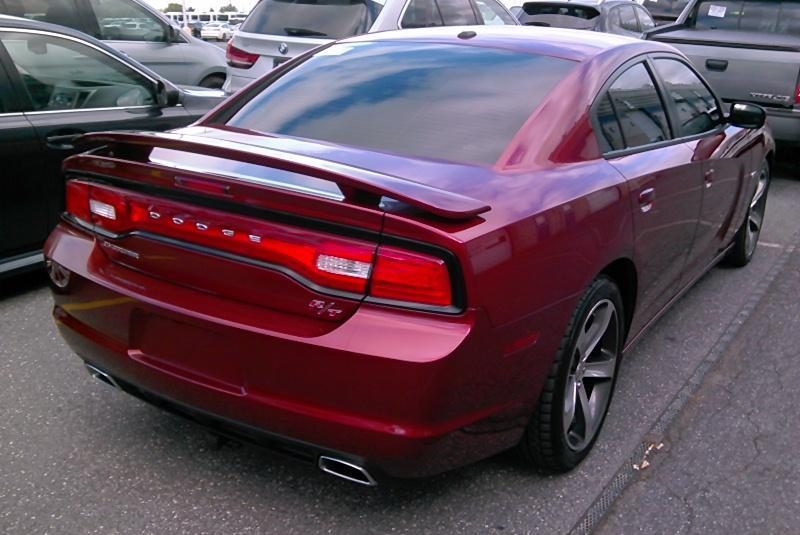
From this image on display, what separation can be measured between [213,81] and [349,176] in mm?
7962

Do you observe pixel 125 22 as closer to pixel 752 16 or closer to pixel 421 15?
pixel 421 15

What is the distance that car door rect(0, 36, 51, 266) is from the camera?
14.6 feet

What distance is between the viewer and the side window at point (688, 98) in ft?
13.2

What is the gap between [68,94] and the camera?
16.3ft

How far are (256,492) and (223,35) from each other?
3612 cm

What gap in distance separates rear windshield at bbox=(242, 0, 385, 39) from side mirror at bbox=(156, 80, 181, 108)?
9.29ft

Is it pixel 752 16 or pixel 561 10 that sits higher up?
pixel 752 16

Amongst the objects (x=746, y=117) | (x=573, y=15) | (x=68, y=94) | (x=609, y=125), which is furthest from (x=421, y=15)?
(x=609, y=125)

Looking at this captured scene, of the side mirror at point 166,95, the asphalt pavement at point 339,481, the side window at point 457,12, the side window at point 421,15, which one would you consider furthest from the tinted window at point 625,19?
the asphalt pavement at point 339,481

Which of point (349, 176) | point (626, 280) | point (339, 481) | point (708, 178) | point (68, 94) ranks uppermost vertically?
point (349, 176)

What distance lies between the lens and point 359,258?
2318 mm

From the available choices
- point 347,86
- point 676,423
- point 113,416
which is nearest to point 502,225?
point 347,86

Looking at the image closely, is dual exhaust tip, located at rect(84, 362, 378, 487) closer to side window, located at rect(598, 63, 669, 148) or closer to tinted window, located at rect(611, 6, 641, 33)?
side window, located at rect(598, 63, 669, 148)

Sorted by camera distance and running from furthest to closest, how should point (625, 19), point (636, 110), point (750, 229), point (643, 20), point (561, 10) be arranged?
point (643, 20) < point (625, 19) < point (561, 10) < point (750, 229) < point (636, 110)
